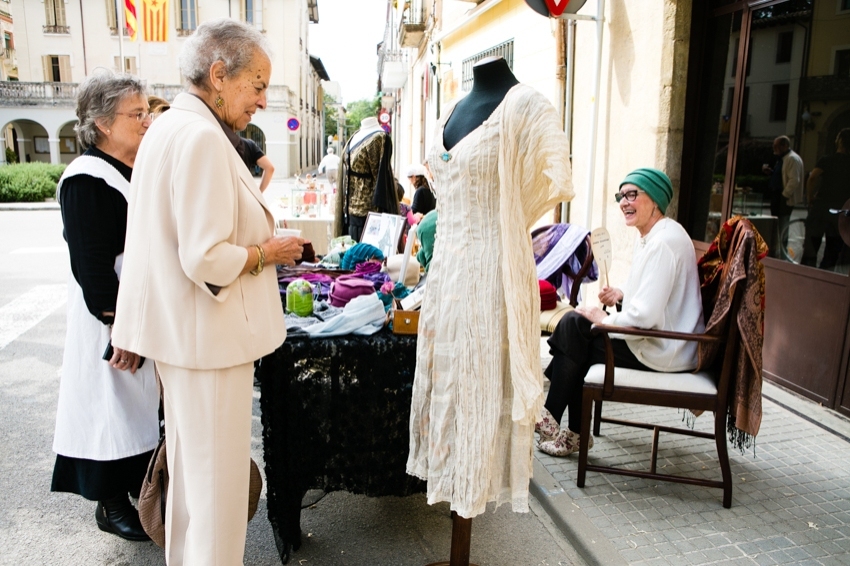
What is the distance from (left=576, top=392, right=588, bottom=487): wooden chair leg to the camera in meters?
3.01

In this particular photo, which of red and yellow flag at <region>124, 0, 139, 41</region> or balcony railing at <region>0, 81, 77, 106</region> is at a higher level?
red and yellow flag at <region>124, 0, 139, 41</region>

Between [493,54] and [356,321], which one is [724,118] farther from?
[493,54]

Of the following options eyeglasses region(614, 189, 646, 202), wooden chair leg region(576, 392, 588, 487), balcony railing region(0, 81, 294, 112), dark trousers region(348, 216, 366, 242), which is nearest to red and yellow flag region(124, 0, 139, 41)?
balcony railing region(0, 81, 294, 112)

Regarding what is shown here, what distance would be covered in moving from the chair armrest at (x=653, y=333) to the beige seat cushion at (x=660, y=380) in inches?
8.4

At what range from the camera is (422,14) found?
1620 centimetres

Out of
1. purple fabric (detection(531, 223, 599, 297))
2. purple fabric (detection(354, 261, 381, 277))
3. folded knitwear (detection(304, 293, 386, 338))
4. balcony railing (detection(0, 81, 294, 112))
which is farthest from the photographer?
balcony railing (detection(0, 81, 294, 112))

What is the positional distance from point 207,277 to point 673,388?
7.11 ft

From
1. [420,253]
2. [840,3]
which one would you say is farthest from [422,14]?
[420,253]

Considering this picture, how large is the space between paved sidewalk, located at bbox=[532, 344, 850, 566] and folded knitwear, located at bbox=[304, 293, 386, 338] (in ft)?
3.97

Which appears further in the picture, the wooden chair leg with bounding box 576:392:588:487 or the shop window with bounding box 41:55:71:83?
the shop window with bounding box 41:55:71:83

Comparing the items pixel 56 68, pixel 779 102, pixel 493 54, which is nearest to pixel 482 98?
pixel 779 102

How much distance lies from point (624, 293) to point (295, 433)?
5.63ft

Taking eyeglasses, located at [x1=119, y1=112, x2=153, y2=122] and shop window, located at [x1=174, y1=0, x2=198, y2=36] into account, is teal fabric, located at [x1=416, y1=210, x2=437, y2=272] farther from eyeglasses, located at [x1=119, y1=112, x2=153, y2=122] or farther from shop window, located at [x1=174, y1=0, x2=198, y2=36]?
shop window, located at [x1=174, y1=0, x2=198, y2=36]

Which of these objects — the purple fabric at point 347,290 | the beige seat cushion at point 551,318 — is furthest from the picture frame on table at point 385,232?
the beige seat cushion at point 551,318
